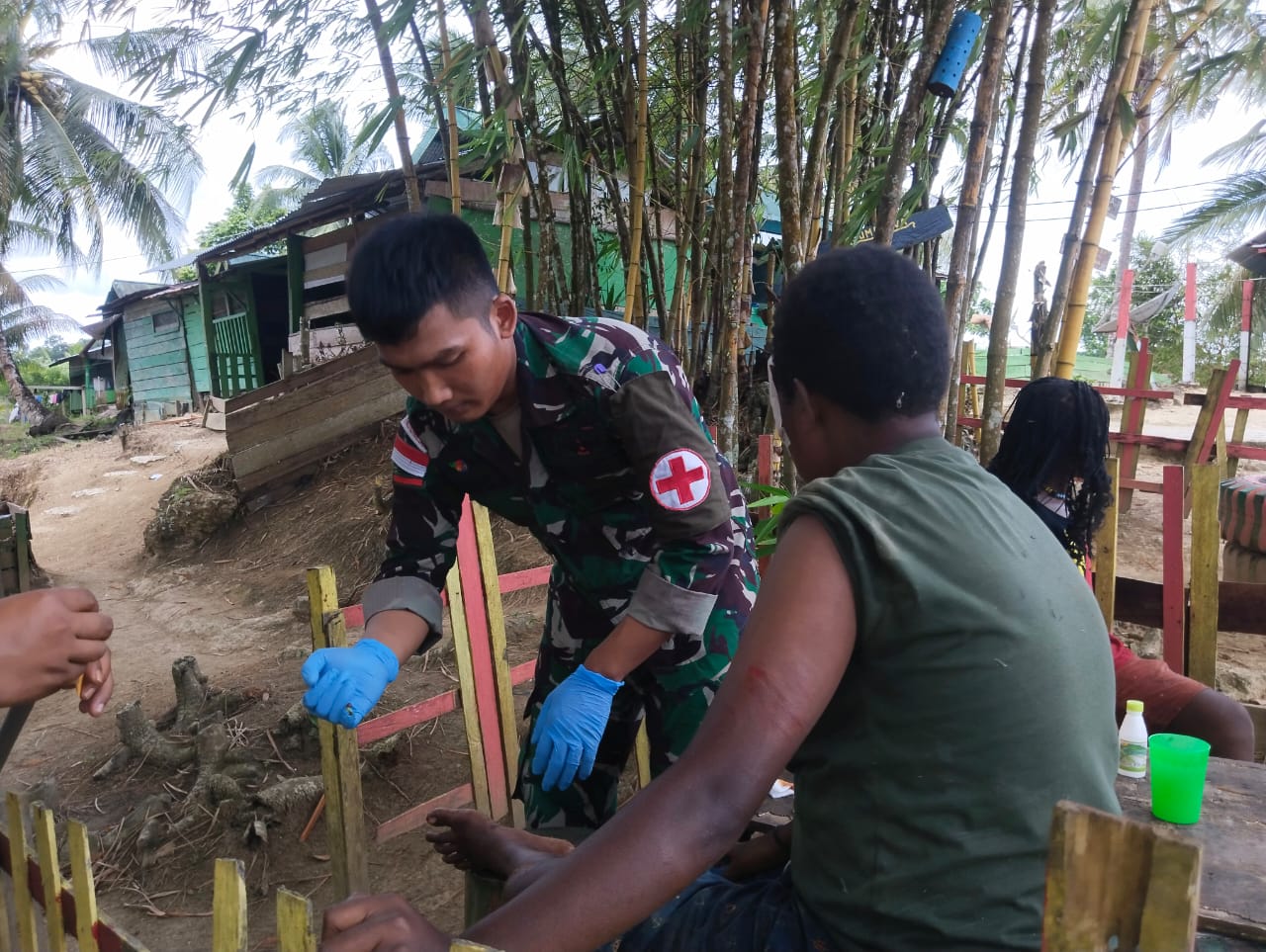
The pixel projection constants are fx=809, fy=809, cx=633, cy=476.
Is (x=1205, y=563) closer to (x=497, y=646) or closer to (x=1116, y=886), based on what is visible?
(x=497, y=646)

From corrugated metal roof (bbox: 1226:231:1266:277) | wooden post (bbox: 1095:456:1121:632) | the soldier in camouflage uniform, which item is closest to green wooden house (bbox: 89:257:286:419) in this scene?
the soldier in camouflage uniform

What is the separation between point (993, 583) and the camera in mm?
912

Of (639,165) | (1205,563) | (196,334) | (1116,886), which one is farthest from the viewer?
(196,334)

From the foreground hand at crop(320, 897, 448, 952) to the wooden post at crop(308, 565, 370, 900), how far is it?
4.29 feet

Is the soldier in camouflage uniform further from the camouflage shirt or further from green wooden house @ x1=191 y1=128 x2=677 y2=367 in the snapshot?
green wooden house @ x1=191 y1=128 x2=677 y2=367

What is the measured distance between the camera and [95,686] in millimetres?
1488

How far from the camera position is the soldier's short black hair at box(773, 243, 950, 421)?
1087 millimetres

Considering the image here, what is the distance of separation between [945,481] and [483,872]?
107 cm

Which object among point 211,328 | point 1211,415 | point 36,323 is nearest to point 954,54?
point 1211,415

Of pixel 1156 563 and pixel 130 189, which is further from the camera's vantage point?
pixel 130 189

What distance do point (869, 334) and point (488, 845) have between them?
107cm

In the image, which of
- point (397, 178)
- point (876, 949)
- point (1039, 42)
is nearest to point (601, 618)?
point (876, 949)

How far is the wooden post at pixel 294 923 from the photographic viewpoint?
3.26 feet

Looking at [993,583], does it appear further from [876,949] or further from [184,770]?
[184,770]
